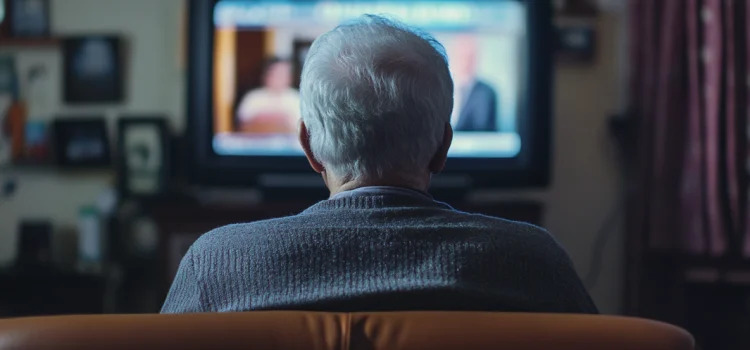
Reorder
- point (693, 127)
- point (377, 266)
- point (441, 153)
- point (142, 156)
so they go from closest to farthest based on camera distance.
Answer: point (377, 266) < point (441, 153) < point (693, 127) < point (142, 156)

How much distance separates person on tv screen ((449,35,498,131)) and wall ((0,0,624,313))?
39 centimetres

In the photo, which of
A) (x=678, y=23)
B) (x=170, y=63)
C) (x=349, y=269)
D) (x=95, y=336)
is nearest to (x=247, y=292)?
(x=349, y=269)

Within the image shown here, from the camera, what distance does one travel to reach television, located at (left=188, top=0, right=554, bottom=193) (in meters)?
2.66

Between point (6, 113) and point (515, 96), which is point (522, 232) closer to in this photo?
point (515, 96)

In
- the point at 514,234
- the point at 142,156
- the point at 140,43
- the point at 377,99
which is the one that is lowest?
the point at 142,156

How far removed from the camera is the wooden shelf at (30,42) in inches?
118

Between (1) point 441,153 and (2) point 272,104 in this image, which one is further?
(2) point 272,104

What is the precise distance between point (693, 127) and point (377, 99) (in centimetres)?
172

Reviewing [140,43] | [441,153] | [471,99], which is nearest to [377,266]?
[441,153]

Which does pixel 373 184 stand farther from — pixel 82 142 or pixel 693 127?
pixel 82 142

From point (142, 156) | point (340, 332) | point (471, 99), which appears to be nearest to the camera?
point (340, 332)

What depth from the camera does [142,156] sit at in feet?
9.56

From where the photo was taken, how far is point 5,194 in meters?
3.06

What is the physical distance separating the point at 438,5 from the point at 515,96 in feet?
1.23
